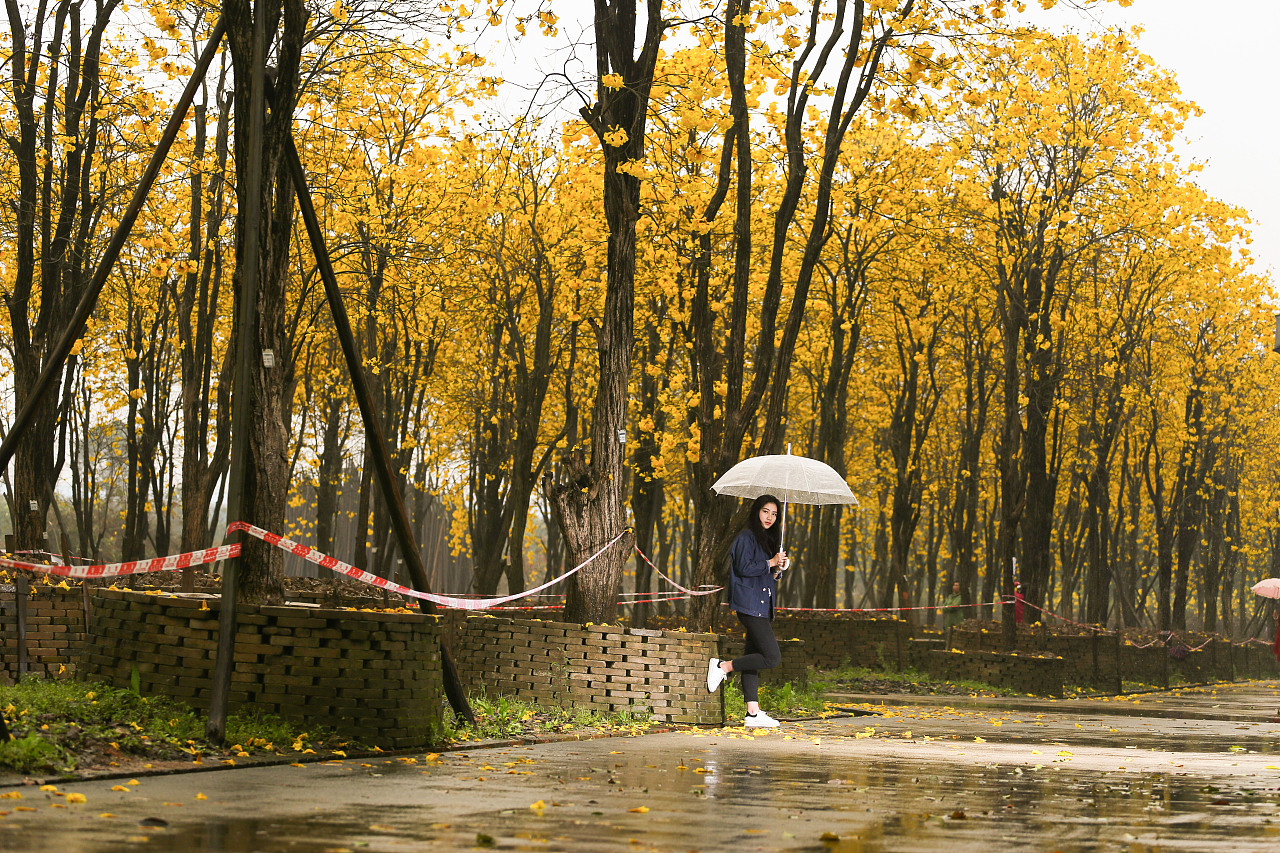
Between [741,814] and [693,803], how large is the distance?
17.0 inches

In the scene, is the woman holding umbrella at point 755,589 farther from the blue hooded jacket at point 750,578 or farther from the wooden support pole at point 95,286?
the wooden support pole at point 95,286

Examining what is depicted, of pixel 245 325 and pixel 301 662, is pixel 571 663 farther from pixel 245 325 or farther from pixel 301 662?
pixel 245 325

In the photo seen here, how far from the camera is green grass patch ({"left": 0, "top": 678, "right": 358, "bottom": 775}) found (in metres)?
7.48

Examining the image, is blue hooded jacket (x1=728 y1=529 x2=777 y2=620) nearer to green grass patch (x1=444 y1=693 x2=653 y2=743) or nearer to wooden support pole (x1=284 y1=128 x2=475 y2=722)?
green grass patch (x1=444 y1=693 x2=653 y2=743)

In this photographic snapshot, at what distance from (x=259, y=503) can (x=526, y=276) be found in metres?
21.5

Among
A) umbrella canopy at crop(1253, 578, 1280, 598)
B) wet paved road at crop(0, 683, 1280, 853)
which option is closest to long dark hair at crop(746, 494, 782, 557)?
wet paved road at crop(0, 683, 1280, 853)

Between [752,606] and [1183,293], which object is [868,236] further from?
[752,606]

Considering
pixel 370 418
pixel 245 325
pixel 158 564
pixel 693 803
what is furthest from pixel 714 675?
pixel 693 803

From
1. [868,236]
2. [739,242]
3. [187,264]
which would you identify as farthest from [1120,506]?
[187,264]

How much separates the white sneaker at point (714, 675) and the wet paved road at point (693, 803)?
5.39 ft

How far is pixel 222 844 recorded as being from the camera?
5305 millimetres

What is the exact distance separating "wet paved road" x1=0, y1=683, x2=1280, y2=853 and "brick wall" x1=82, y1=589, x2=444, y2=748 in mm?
496

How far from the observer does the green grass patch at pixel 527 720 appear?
10.8m

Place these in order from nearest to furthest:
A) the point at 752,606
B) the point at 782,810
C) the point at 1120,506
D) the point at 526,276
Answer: the point at 782,810 → the point at 752,606 → the point at 526,276 → the point at 1120,506
